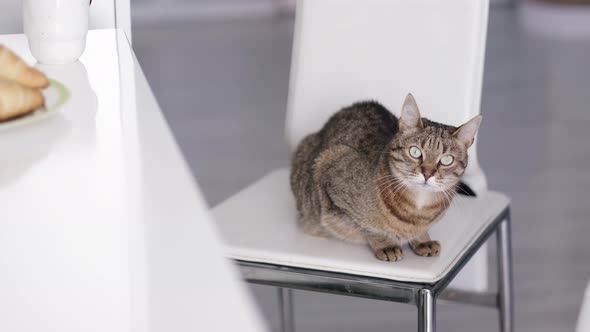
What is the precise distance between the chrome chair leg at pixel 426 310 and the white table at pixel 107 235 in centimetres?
62

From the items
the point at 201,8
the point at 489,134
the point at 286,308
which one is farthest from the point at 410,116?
the point at 201,8

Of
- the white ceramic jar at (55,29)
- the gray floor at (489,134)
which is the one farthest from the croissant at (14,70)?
the gray floor at (489,134)

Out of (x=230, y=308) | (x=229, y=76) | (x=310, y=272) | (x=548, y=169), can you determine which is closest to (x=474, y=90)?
(x=310, y=272)

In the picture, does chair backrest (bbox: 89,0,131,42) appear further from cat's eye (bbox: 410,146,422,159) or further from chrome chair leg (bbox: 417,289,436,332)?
chrome chair leg (bbox: 417,289,436,332)

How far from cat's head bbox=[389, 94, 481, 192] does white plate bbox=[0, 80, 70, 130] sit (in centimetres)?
60

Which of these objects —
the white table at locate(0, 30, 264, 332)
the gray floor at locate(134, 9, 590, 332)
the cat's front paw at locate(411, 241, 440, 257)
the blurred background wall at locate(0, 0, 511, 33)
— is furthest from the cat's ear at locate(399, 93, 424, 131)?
the blurred background wall at locate(0, 0, 511, 33)

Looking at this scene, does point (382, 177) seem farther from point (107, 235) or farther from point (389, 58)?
point (107, 235)

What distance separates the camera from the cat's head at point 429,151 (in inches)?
56.8

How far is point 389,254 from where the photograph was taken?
1.49 metres

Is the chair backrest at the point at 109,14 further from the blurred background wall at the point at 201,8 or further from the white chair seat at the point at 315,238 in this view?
the blurred background wall at the point at 201,8

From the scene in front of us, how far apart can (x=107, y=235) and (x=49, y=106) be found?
342 mm

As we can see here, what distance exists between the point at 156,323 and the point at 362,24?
1.27 metres

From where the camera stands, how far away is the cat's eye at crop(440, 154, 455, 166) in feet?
4.74

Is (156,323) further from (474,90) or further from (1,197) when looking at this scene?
(474,90)
